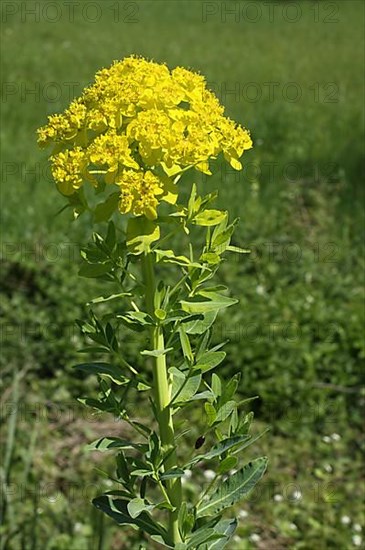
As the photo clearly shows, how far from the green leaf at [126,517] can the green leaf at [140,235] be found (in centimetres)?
39

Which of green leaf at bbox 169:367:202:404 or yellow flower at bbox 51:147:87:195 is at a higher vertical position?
yellow flower at bbox 51:147:87:195

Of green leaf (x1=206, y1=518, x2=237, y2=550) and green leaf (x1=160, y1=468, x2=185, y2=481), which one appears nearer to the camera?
green leaf (x1=160, y1=468, x2=185, y2=481)

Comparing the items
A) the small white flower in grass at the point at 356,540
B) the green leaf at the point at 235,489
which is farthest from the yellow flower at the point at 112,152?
the small white flower in grass at the point at 356,540

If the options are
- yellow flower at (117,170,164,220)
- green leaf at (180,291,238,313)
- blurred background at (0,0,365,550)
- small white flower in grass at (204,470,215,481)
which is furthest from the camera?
small white flower in grass at (204,470,215,481)

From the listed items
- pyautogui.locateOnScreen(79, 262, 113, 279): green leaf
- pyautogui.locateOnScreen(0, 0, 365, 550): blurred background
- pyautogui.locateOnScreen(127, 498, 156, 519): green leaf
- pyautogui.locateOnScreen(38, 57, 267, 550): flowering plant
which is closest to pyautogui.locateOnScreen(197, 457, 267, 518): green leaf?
pyautogui.locateOnScreen(38, 57, 267, 550): flowering plant

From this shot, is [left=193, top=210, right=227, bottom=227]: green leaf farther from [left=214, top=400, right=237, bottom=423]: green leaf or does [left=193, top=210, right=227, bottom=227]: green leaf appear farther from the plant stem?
[left=214, top=400, right=237, bottom=423]: green leaf

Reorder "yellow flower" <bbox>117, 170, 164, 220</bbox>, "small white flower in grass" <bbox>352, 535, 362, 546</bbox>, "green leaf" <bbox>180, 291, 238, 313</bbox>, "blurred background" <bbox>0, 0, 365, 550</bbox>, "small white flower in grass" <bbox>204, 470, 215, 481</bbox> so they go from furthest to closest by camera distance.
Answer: "small white flower in grass" <bbox>204, 470, 215, 481</bbox> < "blurred background" <bbox>0, 0, 365, 550</bbox> < "small white flower in grass" <bbox>352, 535, 362, 546</bbox> < "green leaf" <bbox>180, 291, 238, 313</bbox> < "yellow flower" <bbox>117, 170, 164, 220</bbox>

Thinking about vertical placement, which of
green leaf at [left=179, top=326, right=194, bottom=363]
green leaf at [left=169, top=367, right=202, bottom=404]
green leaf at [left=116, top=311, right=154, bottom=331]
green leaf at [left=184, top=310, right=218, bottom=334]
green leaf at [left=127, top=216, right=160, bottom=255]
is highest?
green leaf at [left=127, top=216, right=160, bottom=255]

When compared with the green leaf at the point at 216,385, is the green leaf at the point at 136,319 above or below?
above

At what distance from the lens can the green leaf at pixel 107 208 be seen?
1009 mm

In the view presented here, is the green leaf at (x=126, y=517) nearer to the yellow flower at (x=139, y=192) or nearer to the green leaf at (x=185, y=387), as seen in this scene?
the green leaf at (x=185, y=387)

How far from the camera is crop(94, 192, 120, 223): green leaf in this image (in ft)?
3.31

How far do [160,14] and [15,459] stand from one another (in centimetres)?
1009

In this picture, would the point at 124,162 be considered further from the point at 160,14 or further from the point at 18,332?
the point at 160,14
